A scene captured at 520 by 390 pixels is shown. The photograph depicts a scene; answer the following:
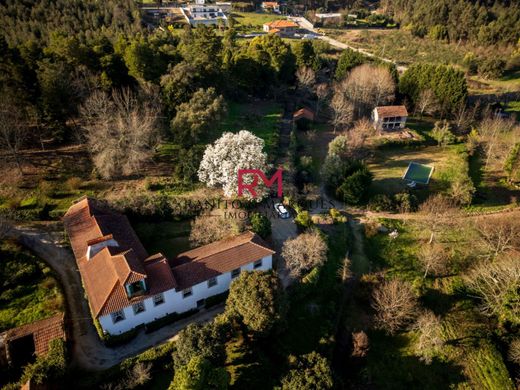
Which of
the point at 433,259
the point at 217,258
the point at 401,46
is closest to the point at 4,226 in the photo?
the point at 217,258

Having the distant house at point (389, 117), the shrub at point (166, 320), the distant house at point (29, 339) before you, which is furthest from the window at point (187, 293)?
the distant house at point (389, 117)

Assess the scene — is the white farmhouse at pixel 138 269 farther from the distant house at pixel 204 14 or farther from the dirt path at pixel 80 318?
the distant house at pixel 204 14

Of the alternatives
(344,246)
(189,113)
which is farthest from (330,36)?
(344,246)

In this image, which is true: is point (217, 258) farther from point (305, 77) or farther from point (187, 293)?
point (305, 77)

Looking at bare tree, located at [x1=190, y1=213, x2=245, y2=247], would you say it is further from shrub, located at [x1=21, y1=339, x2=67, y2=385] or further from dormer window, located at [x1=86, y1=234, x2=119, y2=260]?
shrub, located at [x1=21, y1=339, x2=67, y2=385]

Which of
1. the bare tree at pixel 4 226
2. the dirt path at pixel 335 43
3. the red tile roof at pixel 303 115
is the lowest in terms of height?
the bare tree at pixel 4 226

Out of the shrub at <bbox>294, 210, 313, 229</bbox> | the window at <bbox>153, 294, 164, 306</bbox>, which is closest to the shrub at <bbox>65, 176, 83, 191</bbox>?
the window at <bbox>153, 294, 164, 306</bbox>
